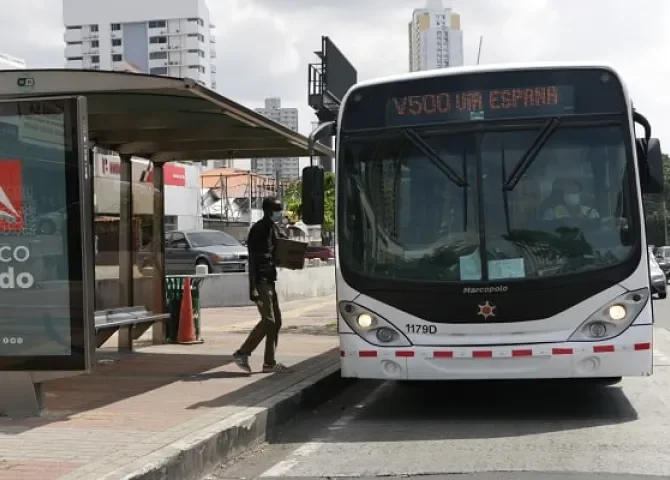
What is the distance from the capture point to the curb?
575 centimetres

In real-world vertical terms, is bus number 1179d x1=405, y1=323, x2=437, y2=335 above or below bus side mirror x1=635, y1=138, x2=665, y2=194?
below

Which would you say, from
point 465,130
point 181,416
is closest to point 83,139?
point 181,416

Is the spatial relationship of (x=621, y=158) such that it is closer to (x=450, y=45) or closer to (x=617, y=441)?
(x=617, y=441)

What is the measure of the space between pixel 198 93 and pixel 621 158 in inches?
150

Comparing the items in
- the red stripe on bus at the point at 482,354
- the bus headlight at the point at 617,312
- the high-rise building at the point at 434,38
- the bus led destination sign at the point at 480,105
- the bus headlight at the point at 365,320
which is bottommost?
the red stripe on bus at the point at 482,354

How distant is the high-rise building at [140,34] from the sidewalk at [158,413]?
14774 cm

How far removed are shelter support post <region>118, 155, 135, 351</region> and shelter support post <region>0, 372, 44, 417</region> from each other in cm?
419

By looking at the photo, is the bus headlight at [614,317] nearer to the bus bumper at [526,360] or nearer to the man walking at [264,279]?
the bus bumper at [526,360]

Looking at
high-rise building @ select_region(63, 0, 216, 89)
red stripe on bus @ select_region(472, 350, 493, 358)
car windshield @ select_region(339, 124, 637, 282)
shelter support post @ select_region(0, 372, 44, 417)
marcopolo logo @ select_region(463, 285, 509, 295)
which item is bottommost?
shelter support post @ select_region(0, 372, 44, 417)

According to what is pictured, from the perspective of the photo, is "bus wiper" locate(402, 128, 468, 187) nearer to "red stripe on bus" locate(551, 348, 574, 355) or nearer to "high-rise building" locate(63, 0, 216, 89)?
"red stripe on bus" locate(551, 348, 574, 355)

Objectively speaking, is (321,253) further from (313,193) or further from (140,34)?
(140,34)

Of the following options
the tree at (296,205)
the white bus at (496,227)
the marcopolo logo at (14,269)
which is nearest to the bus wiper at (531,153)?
the white bus at (496,227)

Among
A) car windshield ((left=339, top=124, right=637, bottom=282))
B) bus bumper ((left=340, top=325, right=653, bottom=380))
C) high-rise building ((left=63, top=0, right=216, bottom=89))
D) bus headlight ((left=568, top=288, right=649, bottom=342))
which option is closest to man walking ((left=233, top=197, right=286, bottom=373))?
car windshield ((left=339, top=124, right=637, bottom=282))

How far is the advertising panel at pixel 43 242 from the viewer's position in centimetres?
703
